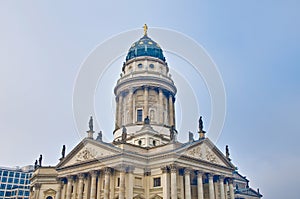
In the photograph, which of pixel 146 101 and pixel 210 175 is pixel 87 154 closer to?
pixel 146 101

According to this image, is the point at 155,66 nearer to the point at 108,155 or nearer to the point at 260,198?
the point at 108,155

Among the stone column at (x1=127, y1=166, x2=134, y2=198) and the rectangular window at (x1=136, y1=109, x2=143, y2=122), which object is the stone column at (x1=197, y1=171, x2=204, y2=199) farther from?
the rectangular window at (x1=136, y1=109, x2=143, y2=122)

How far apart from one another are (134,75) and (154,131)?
41.5 feet

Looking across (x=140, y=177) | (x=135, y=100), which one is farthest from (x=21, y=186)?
(x=140, y=177)

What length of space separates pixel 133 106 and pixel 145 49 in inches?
514

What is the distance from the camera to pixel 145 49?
64812 millimetres

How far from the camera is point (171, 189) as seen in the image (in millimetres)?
42750

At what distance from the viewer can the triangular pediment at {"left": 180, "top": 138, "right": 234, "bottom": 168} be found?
4644 cm

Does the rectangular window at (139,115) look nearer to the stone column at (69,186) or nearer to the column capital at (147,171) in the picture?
the column capital at (147,171)

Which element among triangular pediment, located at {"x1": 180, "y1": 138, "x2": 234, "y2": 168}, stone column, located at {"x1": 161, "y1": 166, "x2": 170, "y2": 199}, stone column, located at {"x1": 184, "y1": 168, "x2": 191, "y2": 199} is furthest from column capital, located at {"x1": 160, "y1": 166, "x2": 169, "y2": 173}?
triangular pediment, located at {"x1": 180, "y1": 138, "x2": 234, "y2": 168}

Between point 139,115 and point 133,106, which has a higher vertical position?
point 133,106

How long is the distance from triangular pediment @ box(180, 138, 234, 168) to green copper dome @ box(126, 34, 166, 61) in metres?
22.6

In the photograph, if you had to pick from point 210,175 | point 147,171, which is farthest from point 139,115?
point 210,175

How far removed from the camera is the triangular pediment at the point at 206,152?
152ft
